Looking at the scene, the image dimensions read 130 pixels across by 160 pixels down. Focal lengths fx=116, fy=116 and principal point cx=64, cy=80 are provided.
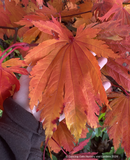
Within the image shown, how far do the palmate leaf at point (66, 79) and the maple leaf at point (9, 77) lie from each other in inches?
3.0

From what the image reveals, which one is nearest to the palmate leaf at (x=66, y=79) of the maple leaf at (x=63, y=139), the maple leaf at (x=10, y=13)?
the maple leaf at (x=63, y=139)

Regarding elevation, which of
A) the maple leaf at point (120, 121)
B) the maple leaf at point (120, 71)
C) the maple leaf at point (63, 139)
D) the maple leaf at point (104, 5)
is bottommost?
the maple leaf at point (63, 139)

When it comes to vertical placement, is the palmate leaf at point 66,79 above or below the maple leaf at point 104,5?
below

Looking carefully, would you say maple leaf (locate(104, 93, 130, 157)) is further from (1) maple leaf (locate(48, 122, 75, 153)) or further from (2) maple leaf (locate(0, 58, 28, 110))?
(2) maple leaf (locate(0, 58, 28, 110))

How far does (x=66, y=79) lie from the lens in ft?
1.64

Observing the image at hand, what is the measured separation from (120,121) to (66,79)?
49 cm

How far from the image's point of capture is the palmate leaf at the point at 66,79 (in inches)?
18.2

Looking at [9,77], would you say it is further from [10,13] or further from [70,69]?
[10,13]

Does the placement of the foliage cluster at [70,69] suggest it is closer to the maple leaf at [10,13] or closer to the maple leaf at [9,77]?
the maple leaf at [9,77]

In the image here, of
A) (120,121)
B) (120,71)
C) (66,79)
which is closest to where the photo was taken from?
(66,79)

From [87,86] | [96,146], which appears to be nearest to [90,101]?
[87,86]

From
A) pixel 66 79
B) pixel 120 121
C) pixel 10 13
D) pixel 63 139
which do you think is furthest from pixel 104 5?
pixel 63 139

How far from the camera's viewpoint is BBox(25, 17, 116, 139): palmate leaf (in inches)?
18.2

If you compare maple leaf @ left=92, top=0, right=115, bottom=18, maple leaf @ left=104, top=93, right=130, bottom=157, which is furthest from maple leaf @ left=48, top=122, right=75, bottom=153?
maple leaf @ left=92, top=0, right=115, bottom=18
